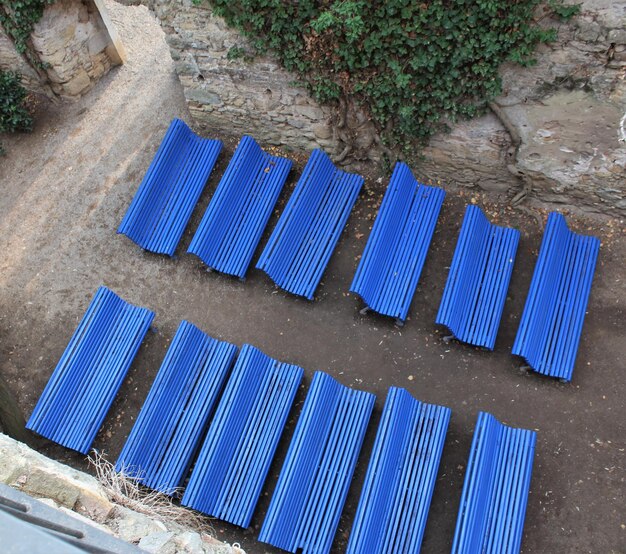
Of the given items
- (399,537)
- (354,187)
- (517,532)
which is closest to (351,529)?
(399,537)

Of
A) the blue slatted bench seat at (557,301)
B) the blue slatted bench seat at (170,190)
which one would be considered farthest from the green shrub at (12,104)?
the blue slatted bench seat at (557,301)

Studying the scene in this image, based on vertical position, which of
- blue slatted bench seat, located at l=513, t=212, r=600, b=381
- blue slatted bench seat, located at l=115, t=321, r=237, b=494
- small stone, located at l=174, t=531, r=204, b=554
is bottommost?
blue slatted bench seat, located at l=513, t=212, r=600, b=381

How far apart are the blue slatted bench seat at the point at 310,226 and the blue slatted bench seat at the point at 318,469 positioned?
143cm

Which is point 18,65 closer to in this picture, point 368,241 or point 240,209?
point 240,209

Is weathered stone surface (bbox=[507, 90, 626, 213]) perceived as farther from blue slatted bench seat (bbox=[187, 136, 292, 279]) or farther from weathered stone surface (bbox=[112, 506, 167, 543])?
weathered stone surface (bbox=[112, 506, 167, 543])

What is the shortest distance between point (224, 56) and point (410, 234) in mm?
3093

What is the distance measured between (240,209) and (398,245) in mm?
2042

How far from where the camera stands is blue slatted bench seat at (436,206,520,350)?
704cm

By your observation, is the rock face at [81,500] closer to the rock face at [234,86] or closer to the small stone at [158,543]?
the small stone at [158,543]

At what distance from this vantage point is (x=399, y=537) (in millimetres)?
6113

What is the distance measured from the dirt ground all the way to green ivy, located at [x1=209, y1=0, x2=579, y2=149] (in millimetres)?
1273

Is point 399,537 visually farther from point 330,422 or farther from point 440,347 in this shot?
point 440,347

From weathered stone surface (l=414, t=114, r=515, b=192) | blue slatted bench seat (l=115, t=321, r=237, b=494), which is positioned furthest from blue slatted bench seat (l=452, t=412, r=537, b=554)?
weathered stone surface (l=414, t=114, r=515, b=192)

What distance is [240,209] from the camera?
321 inches
